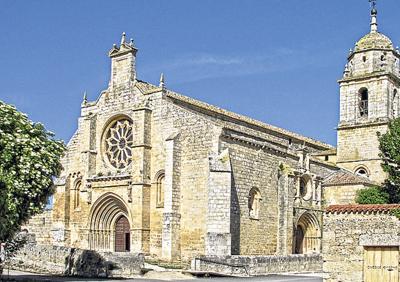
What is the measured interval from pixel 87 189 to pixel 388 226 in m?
21.9

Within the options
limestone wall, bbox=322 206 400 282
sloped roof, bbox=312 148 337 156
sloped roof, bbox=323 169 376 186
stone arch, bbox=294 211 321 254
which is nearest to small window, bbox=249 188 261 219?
stone arch, bbox=294 211 321 254

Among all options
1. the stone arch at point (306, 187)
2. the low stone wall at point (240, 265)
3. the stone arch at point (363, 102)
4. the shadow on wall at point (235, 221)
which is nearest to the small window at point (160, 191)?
the shadow on wall at point (235, 221)

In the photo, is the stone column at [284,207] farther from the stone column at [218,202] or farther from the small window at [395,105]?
the small window at [395,105]

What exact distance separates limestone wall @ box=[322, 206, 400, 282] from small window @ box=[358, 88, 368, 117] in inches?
1038

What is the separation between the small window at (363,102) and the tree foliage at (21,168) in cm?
2937

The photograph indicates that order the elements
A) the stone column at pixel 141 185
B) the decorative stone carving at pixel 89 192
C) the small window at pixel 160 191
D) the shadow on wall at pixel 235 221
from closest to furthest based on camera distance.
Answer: the shadow on wall at pixel 235 221 → the stone column at pixel 141 185 → the small window at pixel 160 191 → the decorative stone carving at pixel 89 192

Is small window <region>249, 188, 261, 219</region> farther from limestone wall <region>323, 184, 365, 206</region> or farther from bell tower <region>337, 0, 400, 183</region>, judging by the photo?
bell tower <region>337, 0, 400, 183</region>

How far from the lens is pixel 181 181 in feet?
115

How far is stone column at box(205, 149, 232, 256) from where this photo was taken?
32.7 m

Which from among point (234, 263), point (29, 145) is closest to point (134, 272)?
point (234, 263)

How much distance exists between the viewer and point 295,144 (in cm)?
4700

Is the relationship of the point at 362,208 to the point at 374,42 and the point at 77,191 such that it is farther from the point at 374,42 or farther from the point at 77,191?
the point at 374,42

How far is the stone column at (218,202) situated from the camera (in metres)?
32.7

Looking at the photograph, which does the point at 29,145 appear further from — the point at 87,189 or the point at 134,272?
the point at 87,189
